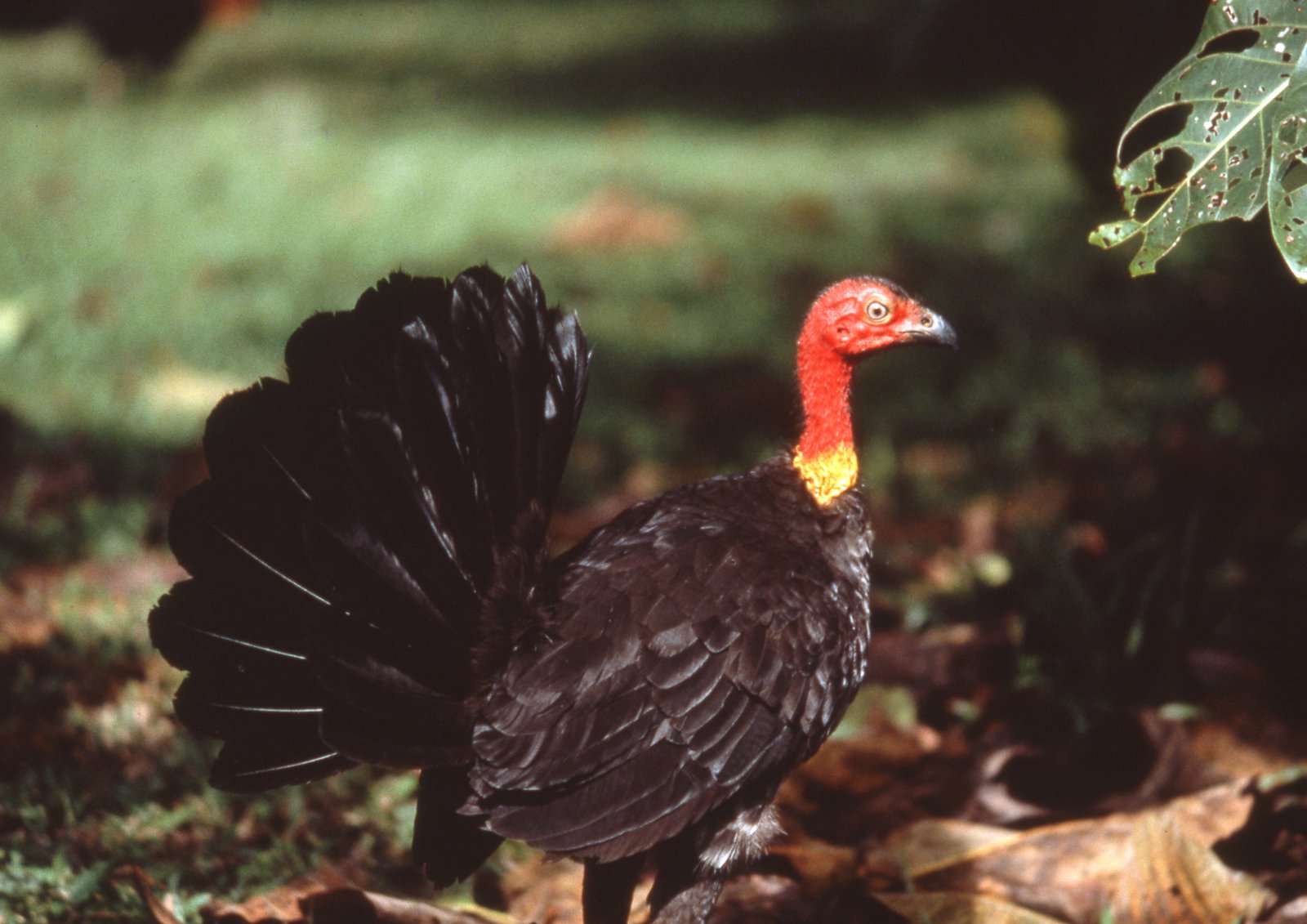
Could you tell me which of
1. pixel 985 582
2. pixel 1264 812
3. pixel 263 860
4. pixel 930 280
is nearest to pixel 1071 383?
pixel 930 280

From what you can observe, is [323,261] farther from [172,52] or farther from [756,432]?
[756,432]

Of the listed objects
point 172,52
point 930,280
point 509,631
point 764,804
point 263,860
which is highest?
point 172,52

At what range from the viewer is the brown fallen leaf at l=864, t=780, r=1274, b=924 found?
109 inches

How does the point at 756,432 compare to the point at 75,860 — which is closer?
the point at 75,860

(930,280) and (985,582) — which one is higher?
(930,280)

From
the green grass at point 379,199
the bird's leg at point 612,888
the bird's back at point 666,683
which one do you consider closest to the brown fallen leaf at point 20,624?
the green grass at point 379,199

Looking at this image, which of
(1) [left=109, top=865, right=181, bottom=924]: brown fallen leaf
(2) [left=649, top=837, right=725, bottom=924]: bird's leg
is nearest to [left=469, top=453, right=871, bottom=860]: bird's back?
A: (2) [left=649, top=837, right=725, bottom=924]: bird's leg

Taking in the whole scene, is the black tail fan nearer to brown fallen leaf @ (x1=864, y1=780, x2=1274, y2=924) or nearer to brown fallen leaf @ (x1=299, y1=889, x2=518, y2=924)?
brown fallen leaf @ (x1=299, y1=889, x2=518, y2=924)

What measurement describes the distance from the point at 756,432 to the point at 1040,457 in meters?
1.21

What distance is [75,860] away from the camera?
2.90 metres

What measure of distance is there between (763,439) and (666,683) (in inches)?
122

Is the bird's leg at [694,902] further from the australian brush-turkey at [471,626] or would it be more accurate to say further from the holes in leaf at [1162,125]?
the holes in leaf at [1162,125]

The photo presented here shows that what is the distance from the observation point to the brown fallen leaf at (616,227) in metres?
7.87

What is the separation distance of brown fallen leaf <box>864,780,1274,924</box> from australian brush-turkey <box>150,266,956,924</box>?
1.73ft
